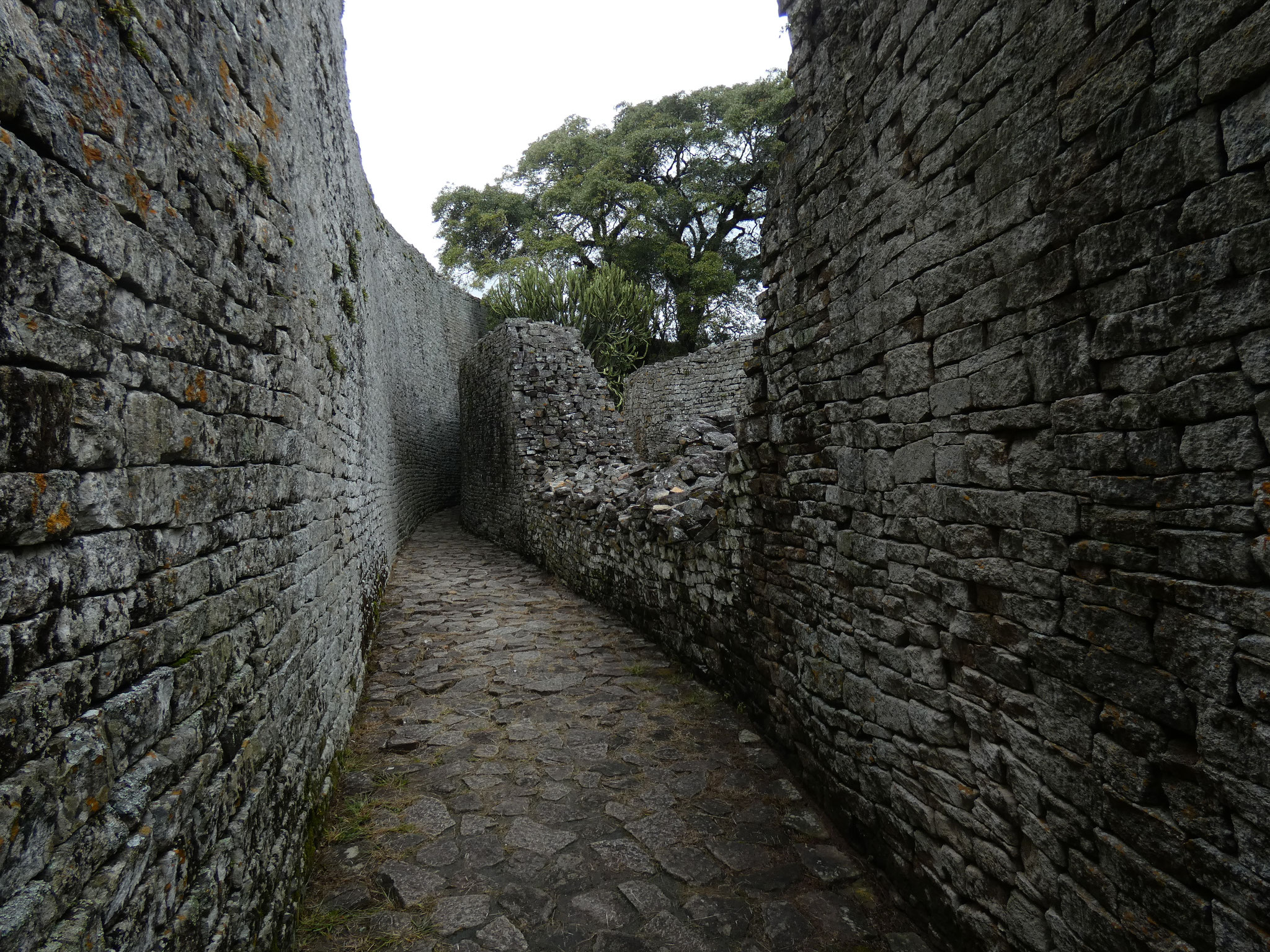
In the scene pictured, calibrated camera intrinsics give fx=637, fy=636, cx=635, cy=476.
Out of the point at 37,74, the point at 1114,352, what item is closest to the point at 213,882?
the point at 37,74

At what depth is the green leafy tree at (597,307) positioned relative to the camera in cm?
2262

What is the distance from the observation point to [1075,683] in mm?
1901

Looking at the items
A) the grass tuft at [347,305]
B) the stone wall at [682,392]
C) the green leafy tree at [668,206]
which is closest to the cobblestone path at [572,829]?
the grass tuft at [347,305]

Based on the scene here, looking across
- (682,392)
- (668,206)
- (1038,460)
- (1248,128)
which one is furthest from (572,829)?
(668,206)

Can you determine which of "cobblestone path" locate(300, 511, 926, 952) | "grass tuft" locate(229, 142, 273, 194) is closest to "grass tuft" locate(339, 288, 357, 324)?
"grass tuft" locate(229, 142, 273, 194)

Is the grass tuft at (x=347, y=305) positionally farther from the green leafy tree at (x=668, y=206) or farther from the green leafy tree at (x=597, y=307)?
the green leafy tree at (x=668, y=206)

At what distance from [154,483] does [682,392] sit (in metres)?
14.6

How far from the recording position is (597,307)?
22.5 meters

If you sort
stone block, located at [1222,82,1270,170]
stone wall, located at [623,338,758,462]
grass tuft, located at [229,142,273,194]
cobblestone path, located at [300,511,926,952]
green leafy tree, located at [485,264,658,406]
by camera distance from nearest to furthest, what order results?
stone block, located at [1222,82,1270,170], grass tuft, located at [229,142,273,194], cobblestone path, located at [300,511,926,952], stone wall, located at [623,338,758,462], green leafy tree, located at [485,264,658,406]

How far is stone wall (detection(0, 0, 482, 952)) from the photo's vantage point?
1144 mm

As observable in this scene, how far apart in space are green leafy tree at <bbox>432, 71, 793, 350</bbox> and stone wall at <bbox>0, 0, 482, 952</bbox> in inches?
937

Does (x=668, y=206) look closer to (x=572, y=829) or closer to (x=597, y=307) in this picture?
(x=597, y=307)

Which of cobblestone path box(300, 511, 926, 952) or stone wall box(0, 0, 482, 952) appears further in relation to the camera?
cobblestone path box(300, 511, 926, 952)

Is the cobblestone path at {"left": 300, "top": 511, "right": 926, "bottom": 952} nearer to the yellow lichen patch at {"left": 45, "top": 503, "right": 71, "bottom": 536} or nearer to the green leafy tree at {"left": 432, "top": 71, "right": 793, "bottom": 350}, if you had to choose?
the yellow lichen patch at {"left": 45, "top": 503, "right": 71, "bottom": 536}
